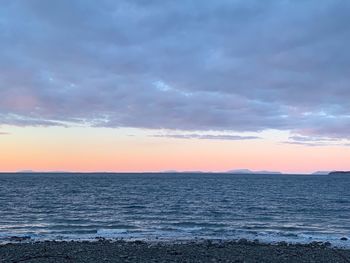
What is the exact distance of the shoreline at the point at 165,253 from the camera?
21.5 m

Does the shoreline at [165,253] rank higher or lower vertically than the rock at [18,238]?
higher

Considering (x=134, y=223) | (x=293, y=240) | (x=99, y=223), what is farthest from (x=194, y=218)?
(x=293, y=240)

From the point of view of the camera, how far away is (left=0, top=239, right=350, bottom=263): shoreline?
21547 mm

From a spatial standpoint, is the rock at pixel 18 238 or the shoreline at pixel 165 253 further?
the rock at pixel 18 238

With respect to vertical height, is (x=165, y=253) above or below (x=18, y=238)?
above

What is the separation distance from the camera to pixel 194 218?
44.2 meters

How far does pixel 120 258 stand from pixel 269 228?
64.7 feet

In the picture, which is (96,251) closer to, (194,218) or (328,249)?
(328,249)

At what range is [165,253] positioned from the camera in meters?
23.3

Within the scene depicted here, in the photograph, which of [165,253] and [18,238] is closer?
[165,253]

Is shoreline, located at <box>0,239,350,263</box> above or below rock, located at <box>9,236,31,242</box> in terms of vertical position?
above

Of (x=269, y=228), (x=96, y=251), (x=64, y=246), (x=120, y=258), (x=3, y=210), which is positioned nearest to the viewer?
(x=120, y=258)

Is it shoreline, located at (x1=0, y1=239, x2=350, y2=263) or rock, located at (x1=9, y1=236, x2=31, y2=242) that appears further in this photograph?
rock, located at (x1=9, y1=236, x2=31, y2=242)

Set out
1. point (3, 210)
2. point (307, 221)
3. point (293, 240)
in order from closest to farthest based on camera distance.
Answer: point (293, 240) → point (307, 221) → point (3, 210)
